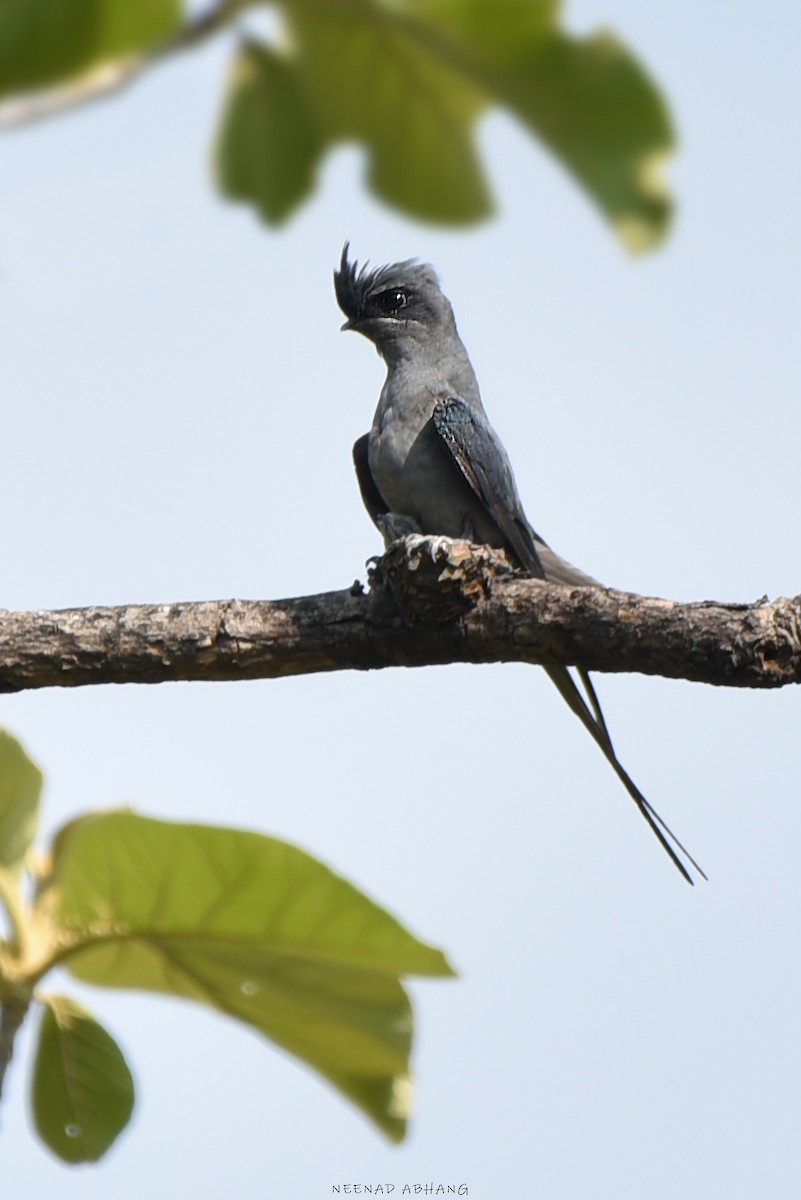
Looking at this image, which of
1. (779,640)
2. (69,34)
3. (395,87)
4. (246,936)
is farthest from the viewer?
(779,640)

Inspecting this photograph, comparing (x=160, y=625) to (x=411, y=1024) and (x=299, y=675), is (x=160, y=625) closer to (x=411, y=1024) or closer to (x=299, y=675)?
(x=299, y=675)

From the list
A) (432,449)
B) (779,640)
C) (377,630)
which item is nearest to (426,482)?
(432,449)

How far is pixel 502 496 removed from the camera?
623cm

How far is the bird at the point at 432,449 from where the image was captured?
6102mm

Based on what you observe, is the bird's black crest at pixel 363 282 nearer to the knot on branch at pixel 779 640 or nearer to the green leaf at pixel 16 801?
the knot on branch at pixel 779 640

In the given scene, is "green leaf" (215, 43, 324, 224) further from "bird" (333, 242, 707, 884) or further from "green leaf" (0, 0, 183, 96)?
"bird" (333, 242, 707, 884)

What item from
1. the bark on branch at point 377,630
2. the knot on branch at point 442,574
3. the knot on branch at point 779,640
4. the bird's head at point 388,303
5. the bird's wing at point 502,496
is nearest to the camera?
the knot on branch at point 779,640

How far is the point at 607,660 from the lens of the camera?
4172mm

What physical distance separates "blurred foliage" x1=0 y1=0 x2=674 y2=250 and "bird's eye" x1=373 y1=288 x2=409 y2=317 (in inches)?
246

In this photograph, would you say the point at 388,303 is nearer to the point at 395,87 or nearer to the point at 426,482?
the point at 426,482

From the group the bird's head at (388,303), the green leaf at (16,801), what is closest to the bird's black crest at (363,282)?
the bird's head at (388,303)

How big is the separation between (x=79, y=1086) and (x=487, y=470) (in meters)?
4.69

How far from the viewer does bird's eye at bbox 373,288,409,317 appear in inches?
277

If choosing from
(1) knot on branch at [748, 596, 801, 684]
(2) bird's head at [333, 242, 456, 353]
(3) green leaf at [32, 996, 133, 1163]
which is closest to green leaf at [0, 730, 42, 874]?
(3) green leaf at [32, 996, 133, 1163]
